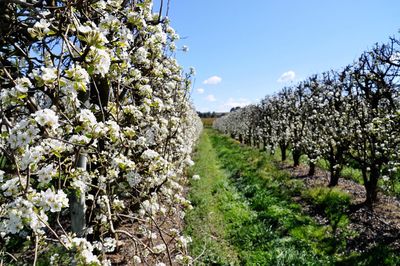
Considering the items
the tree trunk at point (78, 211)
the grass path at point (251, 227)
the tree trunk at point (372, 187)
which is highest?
the tree trunk at point (78, 211)

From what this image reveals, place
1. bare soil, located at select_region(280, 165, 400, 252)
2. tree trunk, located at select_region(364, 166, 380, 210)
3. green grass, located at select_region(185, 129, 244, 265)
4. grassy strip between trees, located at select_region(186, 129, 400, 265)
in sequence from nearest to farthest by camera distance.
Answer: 1. grassy strip between trees, located at select_region(186, 129, 400, 265)
2. green grass, located at select_region(185, 129, 244, 265)
3. bare soil, located at select_region(280, 165, 400, 252)
4. tree trunk, located at select_region(364, 166, 380, 210)

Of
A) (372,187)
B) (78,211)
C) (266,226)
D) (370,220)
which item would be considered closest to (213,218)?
(266,226)

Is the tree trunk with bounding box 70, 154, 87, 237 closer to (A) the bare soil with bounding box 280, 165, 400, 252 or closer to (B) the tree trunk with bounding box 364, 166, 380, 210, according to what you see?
(A) the bare soil with bounding box 280, 165, 400, 252

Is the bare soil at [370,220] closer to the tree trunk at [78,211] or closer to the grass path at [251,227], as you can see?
the grass path at [251,227]

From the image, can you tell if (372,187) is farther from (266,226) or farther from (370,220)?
(266,226)

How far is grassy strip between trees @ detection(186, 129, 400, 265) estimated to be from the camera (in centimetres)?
725

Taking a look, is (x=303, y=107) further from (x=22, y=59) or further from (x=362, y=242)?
(x=22, y=59)

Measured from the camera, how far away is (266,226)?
30.1 ft

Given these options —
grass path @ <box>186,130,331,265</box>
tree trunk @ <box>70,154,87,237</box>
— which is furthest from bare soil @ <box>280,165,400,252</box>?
tree trunk @ <box>70,154,87,237</box>

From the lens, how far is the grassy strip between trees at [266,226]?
725cm

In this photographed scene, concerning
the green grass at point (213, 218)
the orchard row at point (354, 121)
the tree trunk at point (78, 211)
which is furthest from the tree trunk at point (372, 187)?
the tree trunk at point (78, 211)

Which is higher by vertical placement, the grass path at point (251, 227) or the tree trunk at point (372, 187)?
the tree trunk at point (372, 187)

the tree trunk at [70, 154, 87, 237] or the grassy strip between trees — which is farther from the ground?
the tree trunk at [70, 154, 87, 237]

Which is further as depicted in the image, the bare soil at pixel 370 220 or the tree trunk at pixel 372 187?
the tree trunk at pixel 372 187
